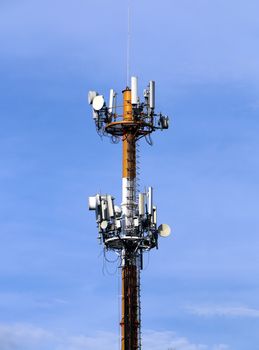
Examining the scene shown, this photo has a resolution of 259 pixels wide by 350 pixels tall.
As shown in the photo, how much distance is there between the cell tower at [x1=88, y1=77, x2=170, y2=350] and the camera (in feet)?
563

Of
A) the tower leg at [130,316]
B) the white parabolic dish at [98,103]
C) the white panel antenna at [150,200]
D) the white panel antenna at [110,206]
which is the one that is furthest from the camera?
the white parabolic dish at [98,103]

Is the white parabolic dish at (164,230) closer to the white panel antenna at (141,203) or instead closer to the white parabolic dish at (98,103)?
the white panel antenna at (141,203)

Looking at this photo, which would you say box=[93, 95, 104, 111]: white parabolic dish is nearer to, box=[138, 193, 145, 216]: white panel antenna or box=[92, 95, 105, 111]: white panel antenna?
box=[92, 95, 105, 111]: white panel antenna

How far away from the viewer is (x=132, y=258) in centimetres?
17350

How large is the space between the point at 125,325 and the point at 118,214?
11.6 m

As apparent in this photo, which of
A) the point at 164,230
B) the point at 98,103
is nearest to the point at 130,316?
the point at 164,230

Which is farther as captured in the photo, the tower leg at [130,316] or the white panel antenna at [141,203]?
the white panel antenna at [141,203]

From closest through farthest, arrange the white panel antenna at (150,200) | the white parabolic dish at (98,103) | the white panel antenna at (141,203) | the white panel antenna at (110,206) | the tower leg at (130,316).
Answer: the tower leg at (130,316), the white panel antenna at (141,203), the white panel antenna at (110,206), the white panel antenna at (150,200), the white parabolic dish at (98,103)

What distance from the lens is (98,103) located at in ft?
580

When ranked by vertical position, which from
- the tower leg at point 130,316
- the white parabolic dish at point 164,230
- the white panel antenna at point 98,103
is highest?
the white panel antenna at point 98,103

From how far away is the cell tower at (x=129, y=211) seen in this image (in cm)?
17175

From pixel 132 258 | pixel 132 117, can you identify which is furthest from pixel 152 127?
pixel 132 258

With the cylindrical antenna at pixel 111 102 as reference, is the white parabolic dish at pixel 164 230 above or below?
below

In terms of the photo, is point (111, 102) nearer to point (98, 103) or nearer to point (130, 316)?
point (98, 103)
